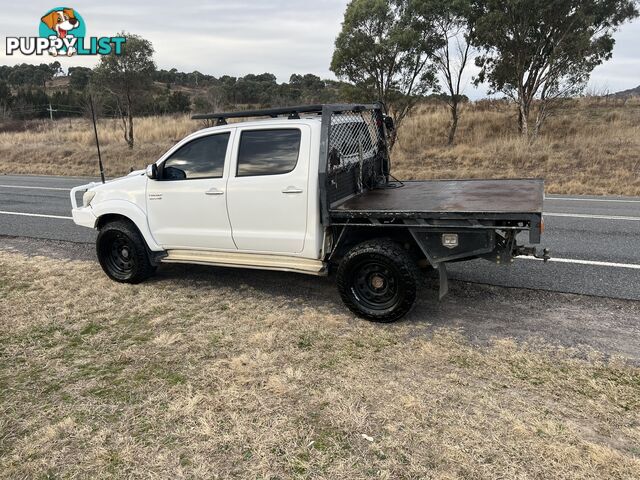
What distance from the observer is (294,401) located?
3.25m

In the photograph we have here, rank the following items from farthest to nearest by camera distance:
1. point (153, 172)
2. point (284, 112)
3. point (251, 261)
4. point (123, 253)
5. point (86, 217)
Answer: point (86, 217), point (123, 253), point (153, 172), point (251, 261), point (284, 112)

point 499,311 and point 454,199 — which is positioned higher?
point 454,199

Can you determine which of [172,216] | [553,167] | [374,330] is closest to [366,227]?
[374,330]

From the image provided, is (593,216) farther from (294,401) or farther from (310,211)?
(294,401)

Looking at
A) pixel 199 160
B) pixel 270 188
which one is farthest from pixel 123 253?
pixel 270 188

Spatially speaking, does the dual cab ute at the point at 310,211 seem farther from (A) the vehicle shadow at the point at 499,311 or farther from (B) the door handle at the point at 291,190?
(A) the vehicle shadow at the point at 499,311

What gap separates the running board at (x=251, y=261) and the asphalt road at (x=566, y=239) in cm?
188

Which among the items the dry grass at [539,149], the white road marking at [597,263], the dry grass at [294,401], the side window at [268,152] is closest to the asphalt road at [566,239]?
the white road marking at [597,263]

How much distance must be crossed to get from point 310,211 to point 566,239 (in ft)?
15.3

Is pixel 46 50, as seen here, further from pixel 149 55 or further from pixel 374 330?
pixel 374 330

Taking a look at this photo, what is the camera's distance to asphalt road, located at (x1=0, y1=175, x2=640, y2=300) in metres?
5.31

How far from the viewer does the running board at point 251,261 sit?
468 cm

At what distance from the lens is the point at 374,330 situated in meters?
4.29

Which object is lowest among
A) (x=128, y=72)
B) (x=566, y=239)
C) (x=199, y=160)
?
(x=566, y=239)
